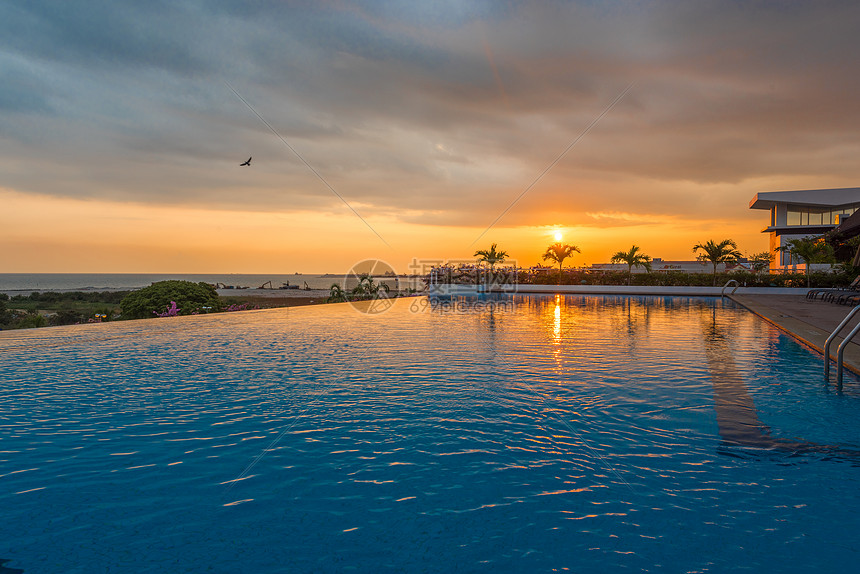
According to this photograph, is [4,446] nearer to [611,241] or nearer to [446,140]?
[446,140]

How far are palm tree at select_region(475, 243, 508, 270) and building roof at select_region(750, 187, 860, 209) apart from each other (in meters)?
31.4

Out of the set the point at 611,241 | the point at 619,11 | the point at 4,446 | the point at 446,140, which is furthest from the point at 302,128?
the point at 611,241

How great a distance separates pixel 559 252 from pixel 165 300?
28.2 m

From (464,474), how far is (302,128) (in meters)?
18.4

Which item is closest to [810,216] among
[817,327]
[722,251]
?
[722,251]

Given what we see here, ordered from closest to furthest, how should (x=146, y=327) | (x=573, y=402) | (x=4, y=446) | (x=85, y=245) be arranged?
(x=4, y=446)
(x=573, y=402)
(x=146, y=327)
(x=85, y=245)

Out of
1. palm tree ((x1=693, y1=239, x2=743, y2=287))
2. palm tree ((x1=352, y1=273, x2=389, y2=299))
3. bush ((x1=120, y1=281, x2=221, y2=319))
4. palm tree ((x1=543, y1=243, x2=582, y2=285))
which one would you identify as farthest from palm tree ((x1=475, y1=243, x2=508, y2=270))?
bush ((x1=120, y1=281, x2=221, y2=319))

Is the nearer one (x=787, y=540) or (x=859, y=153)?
(x=787, y=540)

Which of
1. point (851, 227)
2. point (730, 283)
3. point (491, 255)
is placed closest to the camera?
point (851, 227)

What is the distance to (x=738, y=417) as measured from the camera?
18.5ft

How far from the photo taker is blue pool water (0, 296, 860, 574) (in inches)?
120

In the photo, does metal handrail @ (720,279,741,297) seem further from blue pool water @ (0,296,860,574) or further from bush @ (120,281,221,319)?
bush @ (120,281,221,319)

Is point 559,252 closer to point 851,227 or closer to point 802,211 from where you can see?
point 851,227

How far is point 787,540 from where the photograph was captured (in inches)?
123
